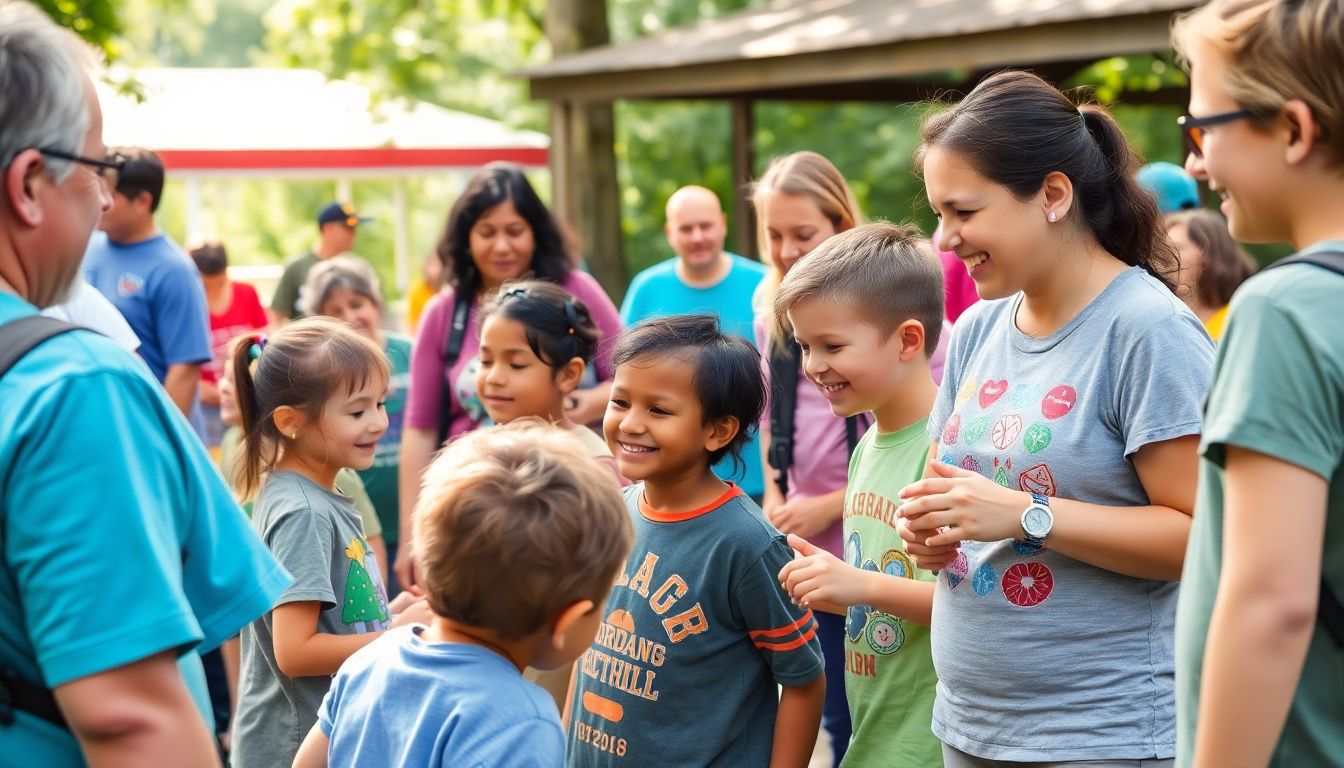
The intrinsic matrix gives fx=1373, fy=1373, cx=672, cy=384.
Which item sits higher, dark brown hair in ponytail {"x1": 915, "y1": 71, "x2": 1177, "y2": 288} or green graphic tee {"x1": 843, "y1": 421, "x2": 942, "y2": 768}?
dark brown hair in ponytail {"x1": 915, "y1": 71, "x2": 1177, "y2": 288}

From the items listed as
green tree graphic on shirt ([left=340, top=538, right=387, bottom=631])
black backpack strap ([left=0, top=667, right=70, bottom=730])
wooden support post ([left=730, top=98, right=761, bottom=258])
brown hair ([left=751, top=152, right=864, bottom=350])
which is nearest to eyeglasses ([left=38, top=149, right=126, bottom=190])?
black backpack strap ([left=0, top=667, right=70, bottom=730])

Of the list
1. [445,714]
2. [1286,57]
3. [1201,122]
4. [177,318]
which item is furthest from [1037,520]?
[177,318]

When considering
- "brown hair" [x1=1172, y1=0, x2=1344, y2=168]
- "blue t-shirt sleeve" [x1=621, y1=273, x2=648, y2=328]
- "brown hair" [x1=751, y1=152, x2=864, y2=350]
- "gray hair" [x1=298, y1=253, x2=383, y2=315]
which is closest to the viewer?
"brown hair" [x1=1172, y1=0, x2=1344, y2=168]

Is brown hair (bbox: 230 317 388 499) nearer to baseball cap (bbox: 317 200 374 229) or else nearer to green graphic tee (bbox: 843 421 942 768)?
green graphic tee (bbox: 843 421 942 768)

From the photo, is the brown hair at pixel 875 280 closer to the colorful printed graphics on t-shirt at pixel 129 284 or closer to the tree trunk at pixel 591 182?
the colorful printed graphics on t-shirt at pixel 129 284

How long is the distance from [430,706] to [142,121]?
1601 centimetres

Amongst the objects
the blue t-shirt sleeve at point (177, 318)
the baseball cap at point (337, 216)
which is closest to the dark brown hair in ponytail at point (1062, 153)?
the blue t-shirt sleeve at point (177, 318)

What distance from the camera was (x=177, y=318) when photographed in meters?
5.75

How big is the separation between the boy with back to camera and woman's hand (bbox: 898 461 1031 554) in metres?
0.56

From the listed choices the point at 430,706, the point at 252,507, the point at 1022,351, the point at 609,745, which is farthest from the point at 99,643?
the point at 252,507

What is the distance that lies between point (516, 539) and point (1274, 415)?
103 centimetres

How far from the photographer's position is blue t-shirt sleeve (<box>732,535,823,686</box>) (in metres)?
2.83

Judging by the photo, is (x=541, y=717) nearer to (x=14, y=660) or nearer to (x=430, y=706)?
(x=430, y=706)

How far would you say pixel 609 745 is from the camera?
113 inches
